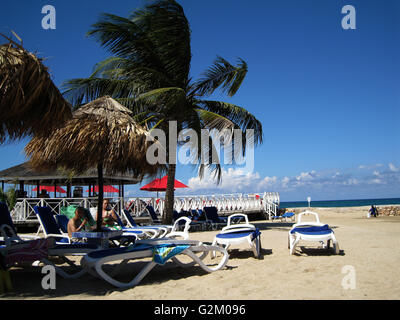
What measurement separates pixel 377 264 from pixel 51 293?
4804 mm

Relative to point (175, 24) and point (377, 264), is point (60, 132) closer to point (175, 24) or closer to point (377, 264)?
point (377, 264)

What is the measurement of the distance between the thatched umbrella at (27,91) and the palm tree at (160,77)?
273 inches

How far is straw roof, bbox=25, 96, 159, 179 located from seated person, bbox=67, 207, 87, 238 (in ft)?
4.42

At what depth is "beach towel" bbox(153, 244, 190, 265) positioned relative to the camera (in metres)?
4.70

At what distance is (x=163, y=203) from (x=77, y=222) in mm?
9243

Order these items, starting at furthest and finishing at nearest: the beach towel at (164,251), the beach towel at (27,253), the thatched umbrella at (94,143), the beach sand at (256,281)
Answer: the thatched umbrella at (94,143), the beach towel at (164,251), the beach towel at (27,253), the beach sand at (256,281)

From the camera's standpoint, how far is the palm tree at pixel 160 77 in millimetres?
12273

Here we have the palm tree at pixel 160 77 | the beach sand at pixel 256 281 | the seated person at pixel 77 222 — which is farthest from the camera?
the palm tree at pixel 160 77

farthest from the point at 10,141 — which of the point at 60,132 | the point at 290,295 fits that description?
the point at 290,295

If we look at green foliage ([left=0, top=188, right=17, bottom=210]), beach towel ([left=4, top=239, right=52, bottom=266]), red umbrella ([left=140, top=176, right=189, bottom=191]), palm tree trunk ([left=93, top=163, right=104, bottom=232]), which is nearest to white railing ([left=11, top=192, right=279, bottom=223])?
green foliage ([left=0, top=188, right=17, bottom=210])

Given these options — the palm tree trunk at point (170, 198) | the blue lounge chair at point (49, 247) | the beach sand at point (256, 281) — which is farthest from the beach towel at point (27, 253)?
the palm tree trunk at point (170, 198)

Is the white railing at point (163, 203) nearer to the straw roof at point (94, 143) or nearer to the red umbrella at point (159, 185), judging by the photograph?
the red umbrella at point (159, 185)

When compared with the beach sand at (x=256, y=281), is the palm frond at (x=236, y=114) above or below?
above

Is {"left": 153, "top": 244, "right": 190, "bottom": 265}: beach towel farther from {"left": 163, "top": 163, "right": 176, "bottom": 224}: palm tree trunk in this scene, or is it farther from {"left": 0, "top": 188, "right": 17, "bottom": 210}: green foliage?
{"left": 0, "top": 188, "right": 17, "bottom": 210}: green foliage
